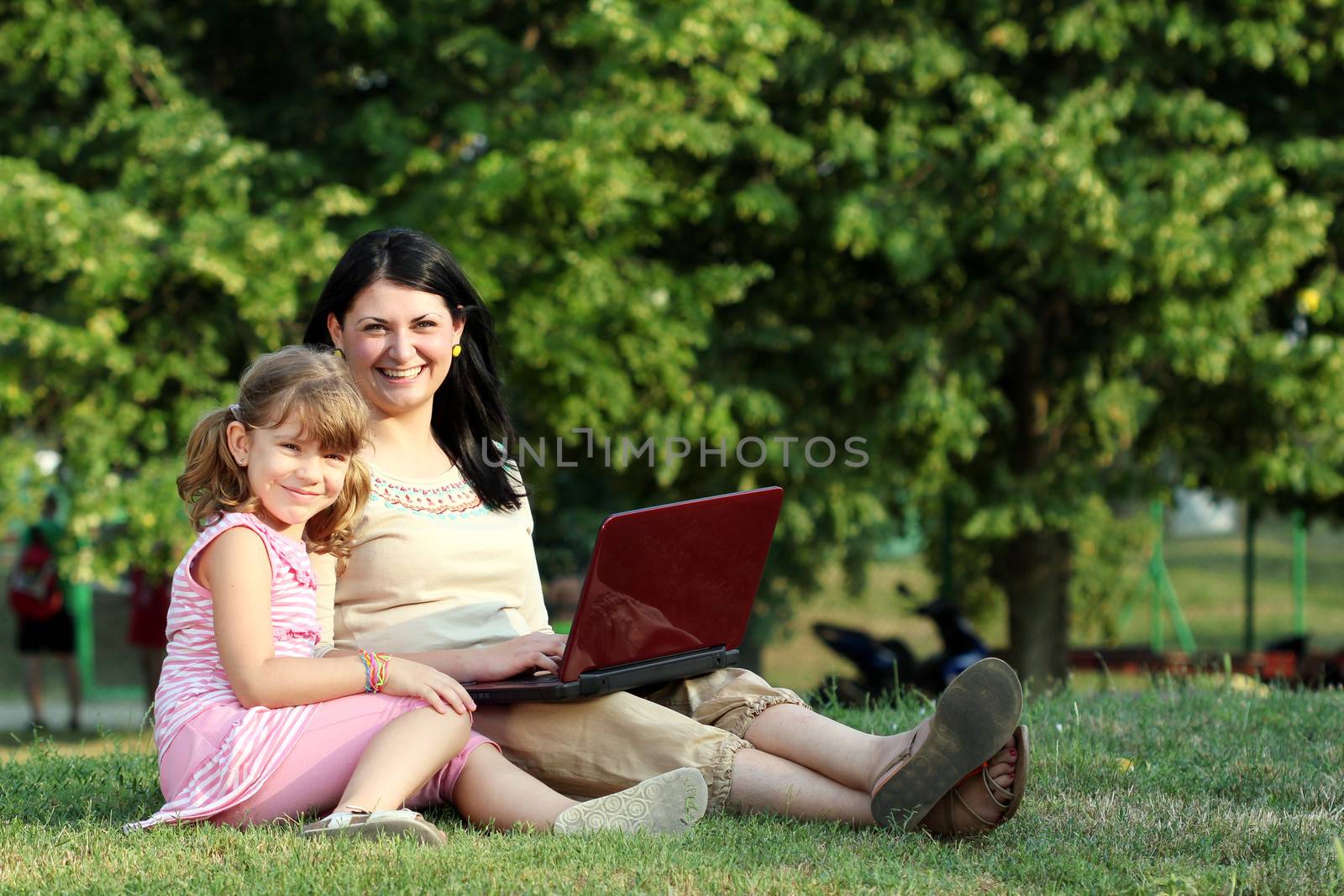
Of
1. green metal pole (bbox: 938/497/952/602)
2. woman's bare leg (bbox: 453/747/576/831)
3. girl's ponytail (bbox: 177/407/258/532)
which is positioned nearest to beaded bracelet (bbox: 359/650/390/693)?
woman's bare leg (bbox: 453/747/576/831)

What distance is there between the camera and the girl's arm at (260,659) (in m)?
2.96

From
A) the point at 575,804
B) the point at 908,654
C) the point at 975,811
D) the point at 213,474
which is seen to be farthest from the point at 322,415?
the point at 908,654

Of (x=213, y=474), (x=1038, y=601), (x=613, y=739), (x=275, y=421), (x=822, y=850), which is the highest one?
(x=275, y=421)

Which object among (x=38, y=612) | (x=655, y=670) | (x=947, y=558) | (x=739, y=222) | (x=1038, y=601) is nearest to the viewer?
(x=655, y=670)

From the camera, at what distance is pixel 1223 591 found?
21.0 m

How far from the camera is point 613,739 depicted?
3.24 metres

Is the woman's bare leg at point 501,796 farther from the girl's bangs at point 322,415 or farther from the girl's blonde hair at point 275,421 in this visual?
the girl's bangs at point 322,415

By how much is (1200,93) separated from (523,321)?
421 centimetres

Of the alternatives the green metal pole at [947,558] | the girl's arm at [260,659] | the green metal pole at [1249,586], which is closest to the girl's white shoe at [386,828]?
the girl's arm at [260,659]

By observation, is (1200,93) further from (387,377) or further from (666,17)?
(387,377)

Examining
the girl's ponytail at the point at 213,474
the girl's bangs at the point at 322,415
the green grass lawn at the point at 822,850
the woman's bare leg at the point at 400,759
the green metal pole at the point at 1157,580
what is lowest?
the green metal pole at the point at 1157,580

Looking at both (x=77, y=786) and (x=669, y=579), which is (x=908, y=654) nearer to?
(x=77, y=786)

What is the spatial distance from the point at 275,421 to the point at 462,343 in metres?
0.79

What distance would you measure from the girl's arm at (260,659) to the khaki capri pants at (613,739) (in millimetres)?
293
